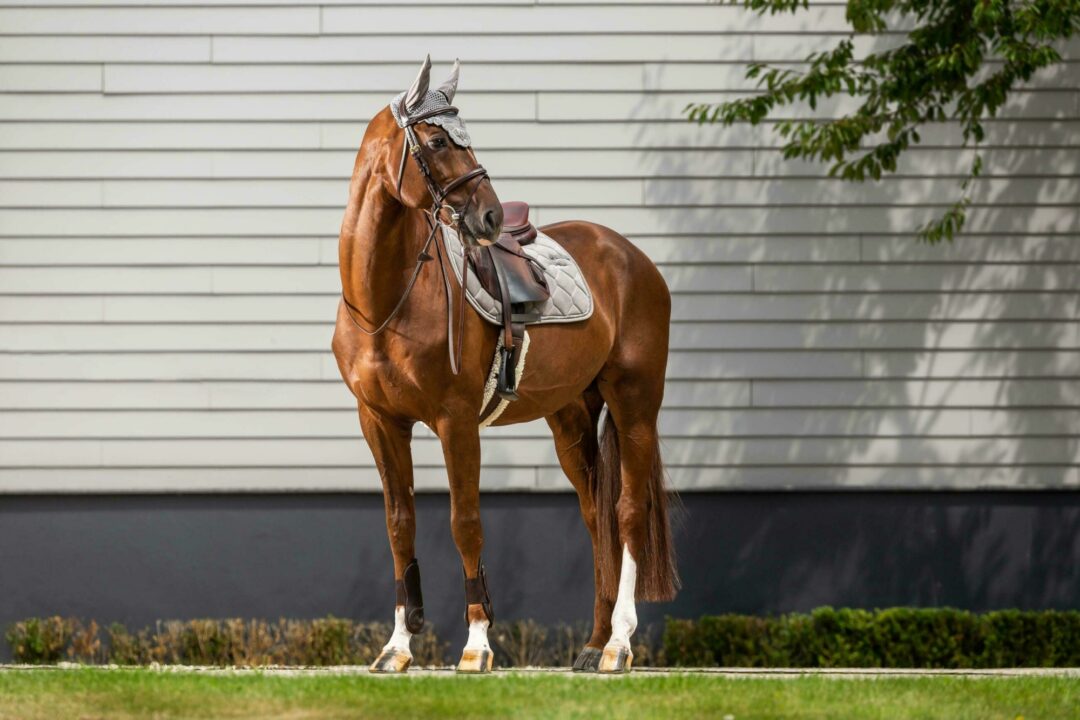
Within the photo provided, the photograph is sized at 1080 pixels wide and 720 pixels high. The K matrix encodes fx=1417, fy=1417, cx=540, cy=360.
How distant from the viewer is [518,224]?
716 cm

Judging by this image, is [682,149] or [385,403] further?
[682,149]

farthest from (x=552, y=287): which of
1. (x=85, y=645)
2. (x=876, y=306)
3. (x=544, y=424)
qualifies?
(x=85, y=645)

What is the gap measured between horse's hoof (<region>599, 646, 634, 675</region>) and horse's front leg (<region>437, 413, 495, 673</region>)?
72 centimetres

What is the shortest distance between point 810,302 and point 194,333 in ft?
13.8

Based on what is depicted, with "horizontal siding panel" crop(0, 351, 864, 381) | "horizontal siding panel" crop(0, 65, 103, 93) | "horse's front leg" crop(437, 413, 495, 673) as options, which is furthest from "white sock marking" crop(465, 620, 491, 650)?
"horizontal siding panel" crop(0, 65, 103, 93)

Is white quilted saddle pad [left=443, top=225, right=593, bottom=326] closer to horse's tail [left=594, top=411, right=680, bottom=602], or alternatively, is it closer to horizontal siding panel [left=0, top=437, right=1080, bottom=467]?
horse's tail [left=594, top=411, right=680, bottom=602]

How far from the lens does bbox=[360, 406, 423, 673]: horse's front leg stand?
643 cm

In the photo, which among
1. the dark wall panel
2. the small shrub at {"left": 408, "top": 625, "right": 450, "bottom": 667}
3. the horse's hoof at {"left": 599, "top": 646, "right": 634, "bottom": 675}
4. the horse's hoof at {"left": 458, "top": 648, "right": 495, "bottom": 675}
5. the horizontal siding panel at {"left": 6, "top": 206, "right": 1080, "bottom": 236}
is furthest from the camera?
the horizontal siding panel at {"left": 6, "top": 206, "right": 1080, "bottom": 236}

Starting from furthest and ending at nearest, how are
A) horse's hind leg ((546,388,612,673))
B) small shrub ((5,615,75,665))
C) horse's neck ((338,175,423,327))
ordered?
small shrub ((5,615,75,665)) < horse's hind leg ((546,388,612,673)) < horse's neck ((338,175,423,327))

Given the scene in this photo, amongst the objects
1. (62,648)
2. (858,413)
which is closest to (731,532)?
(858,413)

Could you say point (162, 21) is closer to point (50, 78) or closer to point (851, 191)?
point (50, 78)

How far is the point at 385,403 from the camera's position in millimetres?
6242

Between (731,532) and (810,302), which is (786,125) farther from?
(731,532)

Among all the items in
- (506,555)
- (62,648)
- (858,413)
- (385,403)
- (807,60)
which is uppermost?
(807,60)
